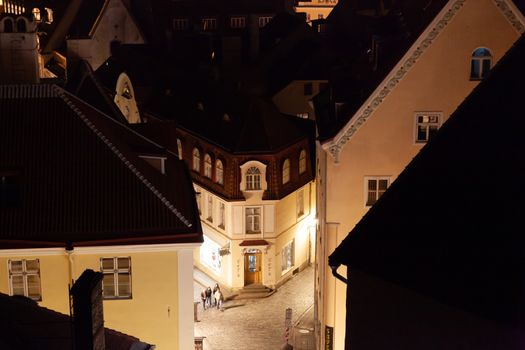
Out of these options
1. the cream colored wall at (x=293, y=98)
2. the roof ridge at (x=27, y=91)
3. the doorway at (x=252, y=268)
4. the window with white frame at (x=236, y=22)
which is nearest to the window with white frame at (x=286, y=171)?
the doorway at (x=252, y=268)

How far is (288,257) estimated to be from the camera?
60.6m

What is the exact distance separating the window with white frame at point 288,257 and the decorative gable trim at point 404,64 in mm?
21184

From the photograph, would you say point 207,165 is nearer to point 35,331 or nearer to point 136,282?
point 136,282

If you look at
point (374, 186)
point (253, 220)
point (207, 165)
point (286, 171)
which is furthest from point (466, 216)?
point (207, 165)

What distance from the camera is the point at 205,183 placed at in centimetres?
5981

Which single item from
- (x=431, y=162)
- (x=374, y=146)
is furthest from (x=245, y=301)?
(x=431, y=162)

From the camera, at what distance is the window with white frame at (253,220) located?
191 feet

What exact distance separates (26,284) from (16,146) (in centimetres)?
482

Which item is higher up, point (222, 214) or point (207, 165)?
point (207, 165)

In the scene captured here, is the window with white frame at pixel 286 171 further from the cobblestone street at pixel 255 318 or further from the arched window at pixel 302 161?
the cobblestone street at pixel 255 318

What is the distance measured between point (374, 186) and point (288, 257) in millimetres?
21353

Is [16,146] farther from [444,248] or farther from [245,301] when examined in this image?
[245,301]

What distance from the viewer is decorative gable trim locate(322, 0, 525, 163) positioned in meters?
35.4

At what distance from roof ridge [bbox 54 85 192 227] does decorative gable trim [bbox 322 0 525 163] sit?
7.91 meters
